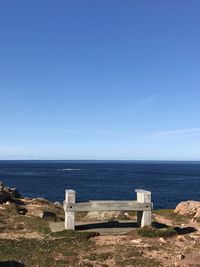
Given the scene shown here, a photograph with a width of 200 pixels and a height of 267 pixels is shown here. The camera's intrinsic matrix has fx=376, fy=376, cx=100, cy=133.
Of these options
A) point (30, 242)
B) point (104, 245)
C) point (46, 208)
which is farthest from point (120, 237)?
point (46, 208)

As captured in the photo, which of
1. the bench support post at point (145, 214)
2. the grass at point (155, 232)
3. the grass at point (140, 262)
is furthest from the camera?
the bench support post at point (145, 214)

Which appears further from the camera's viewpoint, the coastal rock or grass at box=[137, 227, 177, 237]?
the coastal rock

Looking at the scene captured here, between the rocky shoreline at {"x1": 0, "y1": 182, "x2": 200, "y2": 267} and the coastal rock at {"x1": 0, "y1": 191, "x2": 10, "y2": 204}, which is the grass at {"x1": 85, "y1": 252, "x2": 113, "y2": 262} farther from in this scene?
the coastal rock at {"x1": 0, "y1": 191, "x2": 10, "y2": 204}

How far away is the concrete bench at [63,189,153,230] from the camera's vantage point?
2166 cm

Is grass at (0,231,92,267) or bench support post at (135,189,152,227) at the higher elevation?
bench support post at (135,189,152,227)

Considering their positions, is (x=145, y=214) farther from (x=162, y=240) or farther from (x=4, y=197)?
(x=4, y=197)

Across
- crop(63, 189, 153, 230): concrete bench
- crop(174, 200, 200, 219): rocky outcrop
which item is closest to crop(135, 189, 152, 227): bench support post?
crop(63, 189, 153, 230): concrete bench

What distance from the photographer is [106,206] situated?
2217 centimetres

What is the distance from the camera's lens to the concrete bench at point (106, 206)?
71.1ft

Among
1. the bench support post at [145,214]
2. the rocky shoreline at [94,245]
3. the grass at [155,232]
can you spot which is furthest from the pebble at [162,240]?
the bench support post at [145,214]

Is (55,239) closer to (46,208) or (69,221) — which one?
(69,221)

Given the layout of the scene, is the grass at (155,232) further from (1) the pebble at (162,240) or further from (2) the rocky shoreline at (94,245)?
(1) the pebble at (162,240)

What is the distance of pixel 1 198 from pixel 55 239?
14477 mm

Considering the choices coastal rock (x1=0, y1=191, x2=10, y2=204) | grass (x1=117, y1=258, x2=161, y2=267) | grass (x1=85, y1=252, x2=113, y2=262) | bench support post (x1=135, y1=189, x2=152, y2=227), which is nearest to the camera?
grass (x1=117, y1=258, x2=161, y2=267)
